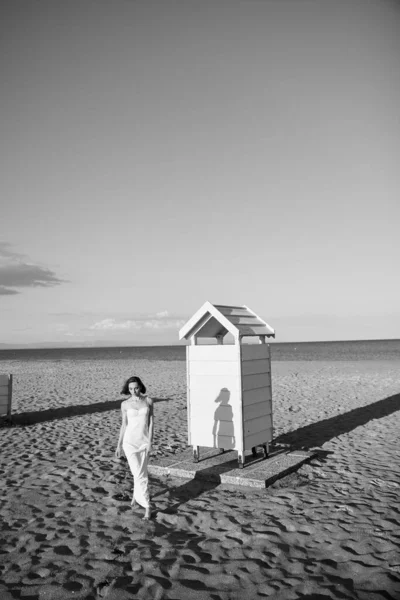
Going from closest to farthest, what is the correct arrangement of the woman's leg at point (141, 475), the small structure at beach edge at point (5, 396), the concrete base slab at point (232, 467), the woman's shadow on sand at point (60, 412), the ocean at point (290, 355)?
the woman's leg at point (141, 475) → the concrete base slab at point (232, 467) → the small structure at beach edge at point (5, 396) → the woman's shadow on sand at point (60, 412) → the ocean at point (290, 355)

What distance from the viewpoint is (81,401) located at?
56.0ft

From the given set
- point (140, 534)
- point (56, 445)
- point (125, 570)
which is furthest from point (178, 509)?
point (56, 445)

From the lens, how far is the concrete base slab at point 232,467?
6785 millimetres

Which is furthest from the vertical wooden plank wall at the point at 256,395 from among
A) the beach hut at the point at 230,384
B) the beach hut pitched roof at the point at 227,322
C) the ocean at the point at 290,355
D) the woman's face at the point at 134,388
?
the ocean at the point at 290,355

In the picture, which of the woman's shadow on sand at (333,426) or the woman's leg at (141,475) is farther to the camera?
the woman's shadow on sand at (333,426)

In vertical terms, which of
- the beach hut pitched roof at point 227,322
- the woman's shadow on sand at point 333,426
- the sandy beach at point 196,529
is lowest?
the sandy beach at point 196,529

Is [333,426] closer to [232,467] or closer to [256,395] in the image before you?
[256,395]

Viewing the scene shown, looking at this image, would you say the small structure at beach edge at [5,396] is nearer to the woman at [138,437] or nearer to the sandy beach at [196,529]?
the sandy beach at [196,529]

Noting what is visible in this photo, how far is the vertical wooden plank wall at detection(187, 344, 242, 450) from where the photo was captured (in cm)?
730

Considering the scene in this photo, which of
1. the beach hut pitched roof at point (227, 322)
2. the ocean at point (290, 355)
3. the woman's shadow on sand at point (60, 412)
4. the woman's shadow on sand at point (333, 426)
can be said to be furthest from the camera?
the ocean at point (290, 355)

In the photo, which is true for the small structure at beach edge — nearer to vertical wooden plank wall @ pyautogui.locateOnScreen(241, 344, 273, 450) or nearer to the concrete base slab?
the concrete base slab

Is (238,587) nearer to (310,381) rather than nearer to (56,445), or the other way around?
(56,445)

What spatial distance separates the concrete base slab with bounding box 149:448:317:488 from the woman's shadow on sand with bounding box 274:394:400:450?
148cm

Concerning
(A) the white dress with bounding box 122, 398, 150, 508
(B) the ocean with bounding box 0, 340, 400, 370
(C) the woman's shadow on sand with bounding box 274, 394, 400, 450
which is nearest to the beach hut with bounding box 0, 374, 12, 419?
(C) the woman's shadow on sand with bounding box 274, 394, 400, 450
